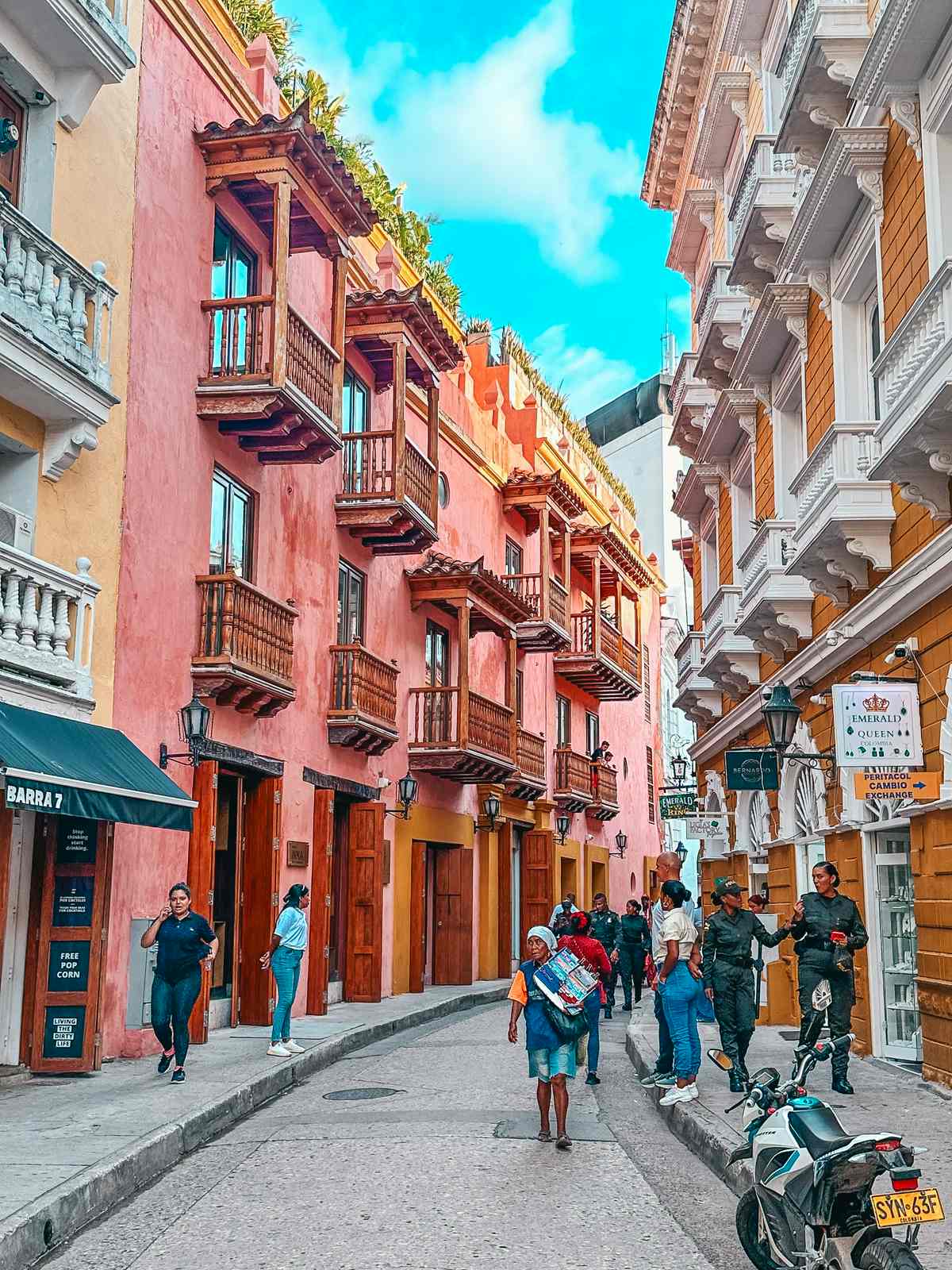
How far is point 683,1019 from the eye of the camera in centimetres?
1073

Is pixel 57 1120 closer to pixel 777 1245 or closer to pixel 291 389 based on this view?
pixel 777 1245

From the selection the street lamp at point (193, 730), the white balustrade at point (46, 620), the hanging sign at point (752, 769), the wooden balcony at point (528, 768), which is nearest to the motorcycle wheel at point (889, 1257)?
the white balustrade at point (46, 620)

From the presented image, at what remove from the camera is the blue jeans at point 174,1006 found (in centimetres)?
1191

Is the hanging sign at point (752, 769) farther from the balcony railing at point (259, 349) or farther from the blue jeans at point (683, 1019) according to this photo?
the balcony railing at point (259, 349)

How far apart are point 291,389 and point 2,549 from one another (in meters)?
5.65

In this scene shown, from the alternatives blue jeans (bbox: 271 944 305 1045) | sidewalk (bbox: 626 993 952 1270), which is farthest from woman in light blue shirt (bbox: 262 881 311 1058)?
sidewalk (bbox: 626 993 952 1270)

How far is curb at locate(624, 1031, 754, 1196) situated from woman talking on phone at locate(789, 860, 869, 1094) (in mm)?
1371

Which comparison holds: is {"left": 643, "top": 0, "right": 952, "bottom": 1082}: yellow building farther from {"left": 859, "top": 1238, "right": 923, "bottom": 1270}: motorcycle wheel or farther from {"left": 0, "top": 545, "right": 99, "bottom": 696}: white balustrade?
{"left": 0, "top": 545, "right": 99, "bottom": 696}: white balustrade

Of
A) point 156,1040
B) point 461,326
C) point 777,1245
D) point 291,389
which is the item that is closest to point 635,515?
point 461,326

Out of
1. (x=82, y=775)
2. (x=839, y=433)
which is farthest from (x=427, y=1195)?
(x=839, y=433)

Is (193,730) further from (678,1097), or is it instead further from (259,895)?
(678,1097)

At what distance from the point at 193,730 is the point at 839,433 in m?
7.00

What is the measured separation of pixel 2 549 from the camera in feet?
35.8

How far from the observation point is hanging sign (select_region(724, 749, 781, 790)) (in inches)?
651
